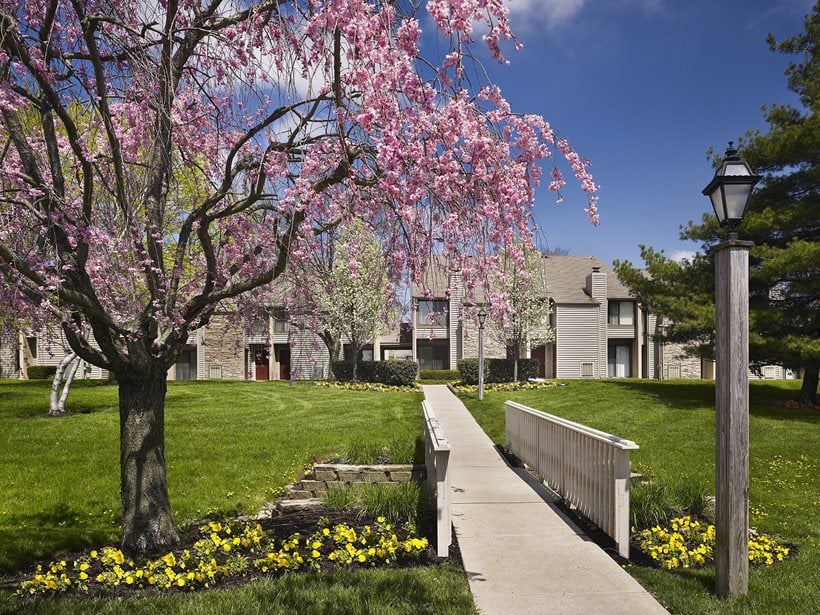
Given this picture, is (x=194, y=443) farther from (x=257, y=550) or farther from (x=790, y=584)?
(x=790, y=584)

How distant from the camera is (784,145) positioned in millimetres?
17156

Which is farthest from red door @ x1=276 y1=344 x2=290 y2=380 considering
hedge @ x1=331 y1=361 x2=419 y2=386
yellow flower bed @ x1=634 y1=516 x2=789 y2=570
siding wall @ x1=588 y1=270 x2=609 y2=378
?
yellow flower bed @ x1=634 y1=516 x2=789 y2=570

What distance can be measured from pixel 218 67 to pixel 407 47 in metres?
2.10

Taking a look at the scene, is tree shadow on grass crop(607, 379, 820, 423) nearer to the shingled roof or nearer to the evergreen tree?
the evergreen tree

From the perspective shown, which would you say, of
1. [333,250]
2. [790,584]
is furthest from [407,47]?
[790,584]

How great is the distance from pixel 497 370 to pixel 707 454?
1709cm

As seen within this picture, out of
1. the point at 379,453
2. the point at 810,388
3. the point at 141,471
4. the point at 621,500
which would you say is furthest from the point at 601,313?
the point at 141,471

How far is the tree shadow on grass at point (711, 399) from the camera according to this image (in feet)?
54.7

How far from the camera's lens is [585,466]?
21.2 ft

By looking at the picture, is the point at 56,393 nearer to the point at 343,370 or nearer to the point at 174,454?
the point at 174,454

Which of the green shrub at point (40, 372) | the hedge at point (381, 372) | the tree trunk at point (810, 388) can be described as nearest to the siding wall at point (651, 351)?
the hedge at point (381, 372)

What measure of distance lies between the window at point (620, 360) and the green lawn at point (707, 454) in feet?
39.0

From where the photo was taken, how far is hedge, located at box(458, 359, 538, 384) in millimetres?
27625

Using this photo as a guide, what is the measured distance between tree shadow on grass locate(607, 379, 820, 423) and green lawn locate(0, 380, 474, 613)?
828 cm
